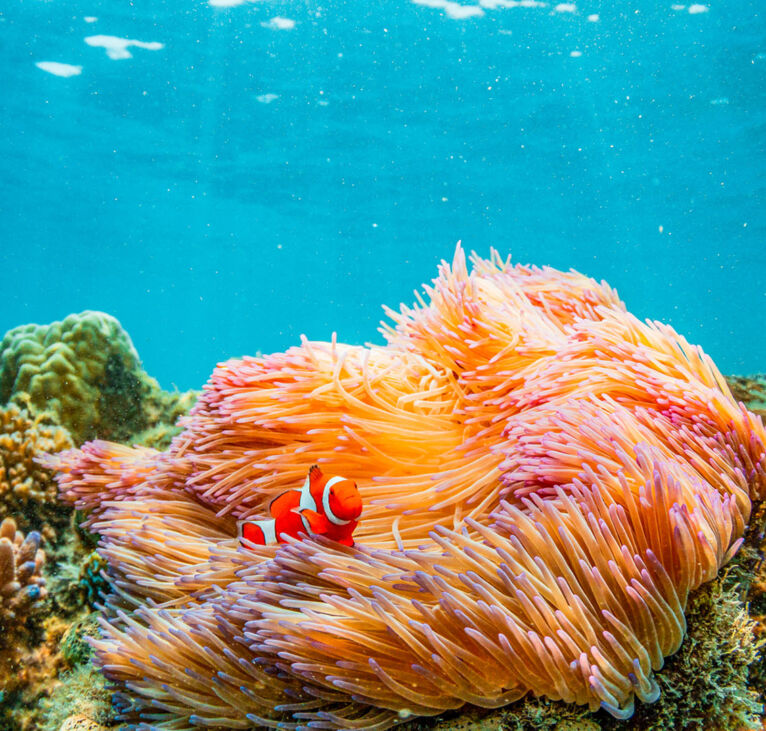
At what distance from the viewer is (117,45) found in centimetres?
1881

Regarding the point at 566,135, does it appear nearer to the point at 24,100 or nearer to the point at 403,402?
the point at 24,100

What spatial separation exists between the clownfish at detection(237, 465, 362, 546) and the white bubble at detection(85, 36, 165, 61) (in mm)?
21257

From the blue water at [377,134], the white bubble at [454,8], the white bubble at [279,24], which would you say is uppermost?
the white bubble at [454,8]

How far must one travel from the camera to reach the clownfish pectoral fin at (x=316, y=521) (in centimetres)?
158

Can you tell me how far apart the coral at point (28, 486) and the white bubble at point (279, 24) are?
19.5 metres

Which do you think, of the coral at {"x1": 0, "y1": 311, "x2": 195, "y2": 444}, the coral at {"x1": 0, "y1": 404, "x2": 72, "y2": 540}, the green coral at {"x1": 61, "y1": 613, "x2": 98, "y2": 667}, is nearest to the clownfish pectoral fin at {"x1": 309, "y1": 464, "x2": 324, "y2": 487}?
the green coral at {"x1": 61, "y1": 613, "x2": 98, "y2": 667}

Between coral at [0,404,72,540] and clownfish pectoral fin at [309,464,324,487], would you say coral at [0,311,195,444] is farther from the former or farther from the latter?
clownfish pectoral fin at [309,464,324,487]

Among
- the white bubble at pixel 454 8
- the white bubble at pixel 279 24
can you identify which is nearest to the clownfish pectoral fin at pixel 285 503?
the white bubble at pixel 454 8

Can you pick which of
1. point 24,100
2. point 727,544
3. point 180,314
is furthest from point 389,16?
point 180,314

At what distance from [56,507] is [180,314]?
66.4 meters

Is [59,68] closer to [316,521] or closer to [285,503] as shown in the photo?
[285,503]

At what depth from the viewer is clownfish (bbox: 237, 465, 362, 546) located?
60.1 inches

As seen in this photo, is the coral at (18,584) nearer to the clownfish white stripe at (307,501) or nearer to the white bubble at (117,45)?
the clownfish white stripe at (307,501)

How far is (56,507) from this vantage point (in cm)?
337
